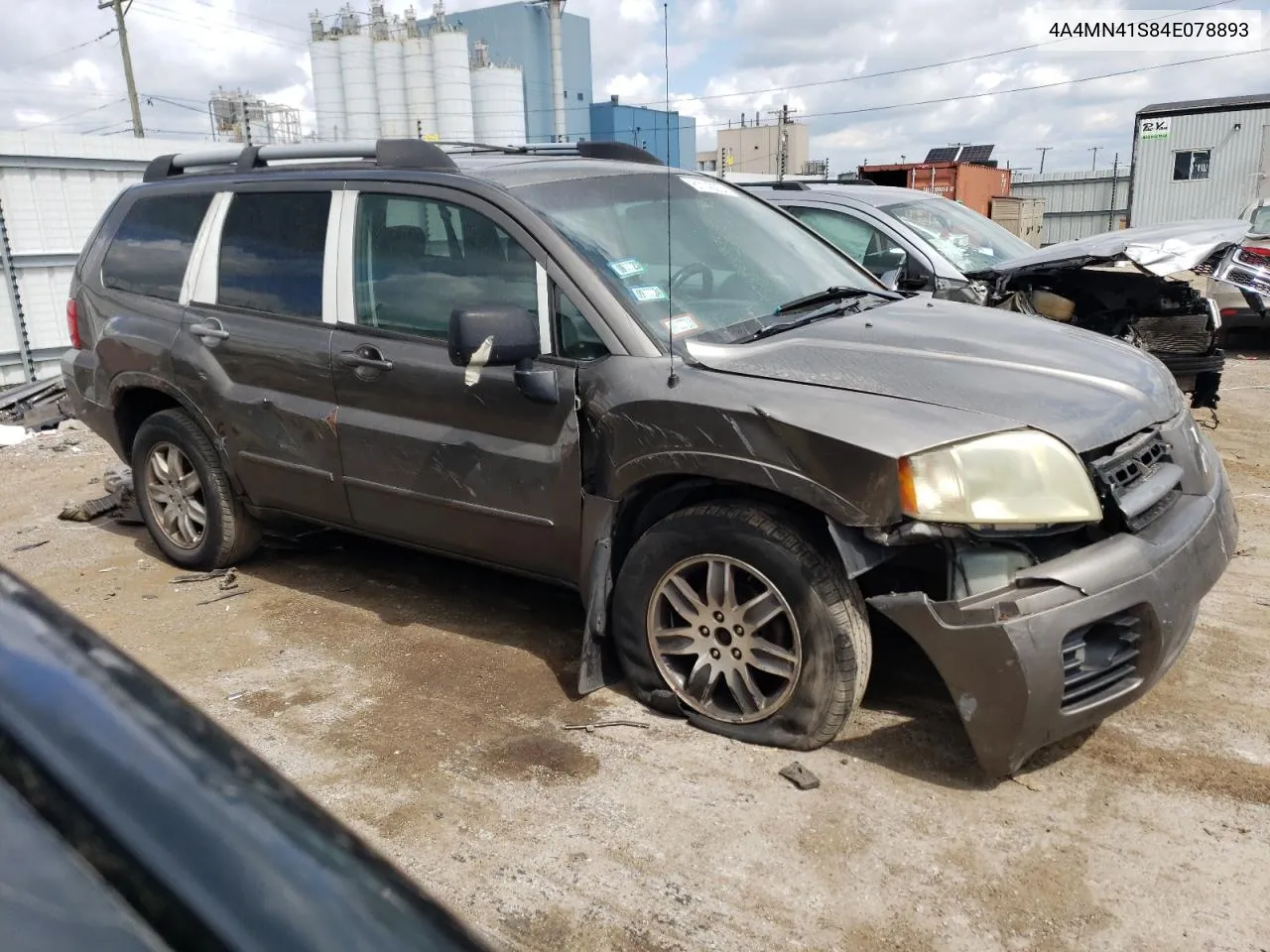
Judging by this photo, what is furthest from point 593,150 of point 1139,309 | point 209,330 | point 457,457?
point 1139,309

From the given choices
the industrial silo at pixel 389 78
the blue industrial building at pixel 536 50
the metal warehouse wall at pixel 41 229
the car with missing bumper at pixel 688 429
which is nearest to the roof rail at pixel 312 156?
the car with missing bumper at pixel 688 429

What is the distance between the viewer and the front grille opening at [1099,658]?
281 cm

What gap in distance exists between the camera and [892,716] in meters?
3.46

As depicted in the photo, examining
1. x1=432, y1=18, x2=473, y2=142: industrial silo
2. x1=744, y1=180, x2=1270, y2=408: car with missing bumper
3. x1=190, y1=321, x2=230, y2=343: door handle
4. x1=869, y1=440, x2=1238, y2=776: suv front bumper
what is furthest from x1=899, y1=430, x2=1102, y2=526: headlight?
x1=432, y1=18, x2=473, y2=142: industrial silo

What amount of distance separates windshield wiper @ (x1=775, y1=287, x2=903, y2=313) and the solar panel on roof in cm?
2738

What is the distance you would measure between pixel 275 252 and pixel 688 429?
7.49 feet

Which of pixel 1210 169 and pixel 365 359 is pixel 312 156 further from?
pixel 1210 169

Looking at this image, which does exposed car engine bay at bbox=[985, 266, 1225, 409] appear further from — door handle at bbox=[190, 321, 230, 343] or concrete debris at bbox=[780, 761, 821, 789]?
door handle at bbox=[190, 321, 230, 343]

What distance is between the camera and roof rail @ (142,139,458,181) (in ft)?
13.3

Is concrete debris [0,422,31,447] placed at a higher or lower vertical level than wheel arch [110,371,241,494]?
lower

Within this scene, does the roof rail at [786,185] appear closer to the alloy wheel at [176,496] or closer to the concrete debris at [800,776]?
the alloy wheel at [176,496]

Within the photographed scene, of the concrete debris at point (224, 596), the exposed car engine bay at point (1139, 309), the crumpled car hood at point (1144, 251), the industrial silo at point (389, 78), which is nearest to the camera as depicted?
the concrete debris at point (224, 596)

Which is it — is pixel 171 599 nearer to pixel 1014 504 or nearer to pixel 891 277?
pixel 1014 504

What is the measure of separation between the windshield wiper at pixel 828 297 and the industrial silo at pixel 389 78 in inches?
1667
